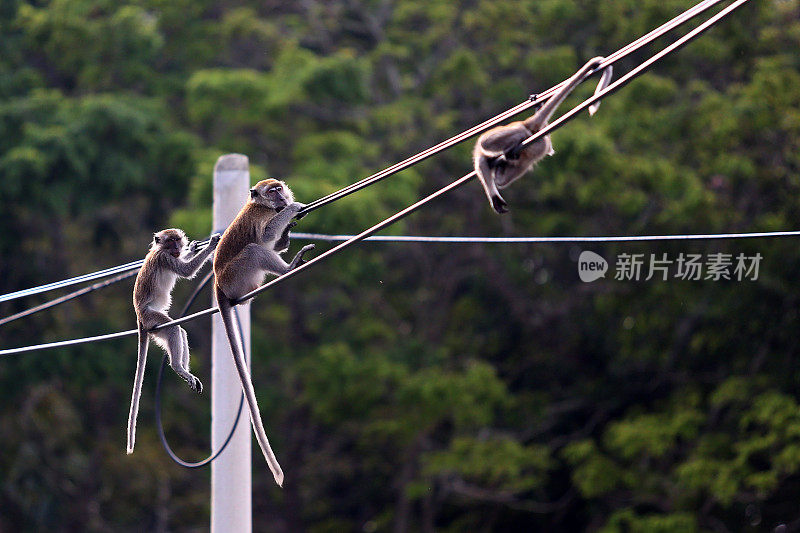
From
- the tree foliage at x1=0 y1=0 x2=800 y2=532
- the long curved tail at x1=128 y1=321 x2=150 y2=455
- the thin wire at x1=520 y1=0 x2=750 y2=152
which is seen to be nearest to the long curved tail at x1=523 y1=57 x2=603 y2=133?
the thin wire at x1=520 y1=0 x2=750 y2=152

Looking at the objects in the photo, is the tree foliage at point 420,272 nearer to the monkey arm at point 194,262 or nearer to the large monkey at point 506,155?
the monkey arm at point 194,262

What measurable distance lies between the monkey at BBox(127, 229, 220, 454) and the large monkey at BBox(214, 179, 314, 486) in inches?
13.9

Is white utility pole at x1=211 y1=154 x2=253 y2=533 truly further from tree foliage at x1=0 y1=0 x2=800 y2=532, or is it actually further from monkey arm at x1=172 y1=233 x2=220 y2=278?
tree foliage at x1=0 y1=0 x2=800 y2=532

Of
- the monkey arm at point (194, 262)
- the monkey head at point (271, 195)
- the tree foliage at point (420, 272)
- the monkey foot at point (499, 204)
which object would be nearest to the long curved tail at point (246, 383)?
the monkey arm at point (194, 262)

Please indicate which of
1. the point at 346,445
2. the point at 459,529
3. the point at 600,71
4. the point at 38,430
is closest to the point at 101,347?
the point at 38,430

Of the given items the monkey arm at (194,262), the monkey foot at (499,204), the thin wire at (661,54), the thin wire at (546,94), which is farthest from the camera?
the monkey arm at (194,262)

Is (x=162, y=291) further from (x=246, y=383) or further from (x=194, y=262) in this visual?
(x=246, y=383)

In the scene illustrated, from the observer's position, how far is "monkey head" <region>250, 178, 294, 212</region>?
17.3ft

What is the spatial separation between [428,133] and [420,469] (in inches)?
166

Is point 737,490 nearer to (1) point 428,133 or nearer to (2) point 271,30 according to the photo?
(1) point 428,133

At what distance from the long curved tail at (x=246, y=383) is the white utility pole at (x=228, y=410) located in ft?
1.96

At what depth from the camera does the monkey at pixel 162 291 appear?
18.6 feet

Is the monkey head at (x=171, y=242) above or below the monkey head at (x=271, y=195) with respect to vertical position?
below

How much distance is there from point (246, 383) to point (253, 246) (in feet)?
2.09
